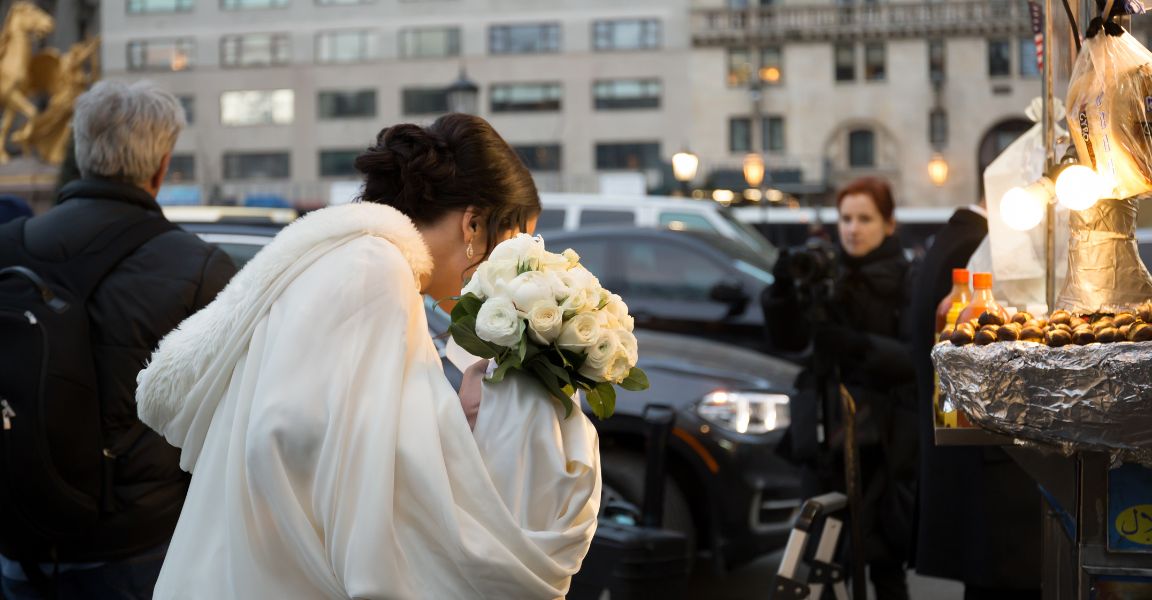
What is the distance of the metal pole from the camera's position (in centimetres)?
348

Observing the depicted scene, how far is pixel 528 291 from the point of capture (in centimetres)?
245

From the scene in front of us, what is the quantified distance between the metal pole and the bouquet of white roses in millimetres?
1497

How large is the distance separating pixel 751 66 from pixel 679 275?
148 ft

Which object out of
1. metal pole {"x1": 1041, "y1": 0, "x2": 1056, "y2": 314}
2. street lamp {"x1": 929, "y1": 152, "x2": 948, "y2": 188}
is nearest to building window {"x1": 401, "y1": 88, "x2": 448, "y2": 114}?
street lamp {"x1": 929, "y1": 152, "x2": 948, "y2": 188}

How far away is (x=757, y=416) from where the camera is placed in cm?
654

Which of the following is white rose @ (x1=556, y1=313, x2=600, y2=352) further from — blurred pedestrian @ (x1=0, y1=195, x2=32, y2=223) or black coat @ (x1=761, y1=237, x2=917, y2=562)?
blurred pedestrian @ (x1=0, y1=195, x2=32, y2=223)

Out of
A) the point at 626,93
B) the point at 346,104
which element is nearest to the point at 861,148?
the point at 626,93

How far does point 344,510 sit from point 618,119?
52967 millimetres

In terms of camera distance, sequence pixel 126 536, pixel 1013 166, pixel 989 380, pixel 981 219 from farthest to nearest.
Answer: pixel 981 219
pixel 1013 166
pixel 126 536
pixel 989 380

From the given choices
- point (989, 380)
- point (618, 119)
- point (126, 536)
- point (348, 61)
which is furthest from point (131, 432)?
point (348, 61)

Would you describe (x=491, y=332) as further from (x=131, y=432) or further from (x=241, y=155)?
(x=241, y=155)

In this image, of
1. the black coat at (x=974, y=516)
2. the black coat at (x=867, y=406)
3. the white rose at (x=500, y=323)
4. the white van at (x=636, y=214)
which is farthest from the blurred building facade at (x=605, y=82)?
the white rose at (x=500, y=323)

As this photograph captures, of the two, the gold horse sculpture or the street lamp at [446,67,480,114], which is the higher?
the gold horse sculpture

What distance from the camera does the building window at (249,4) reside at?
59.4 meters
